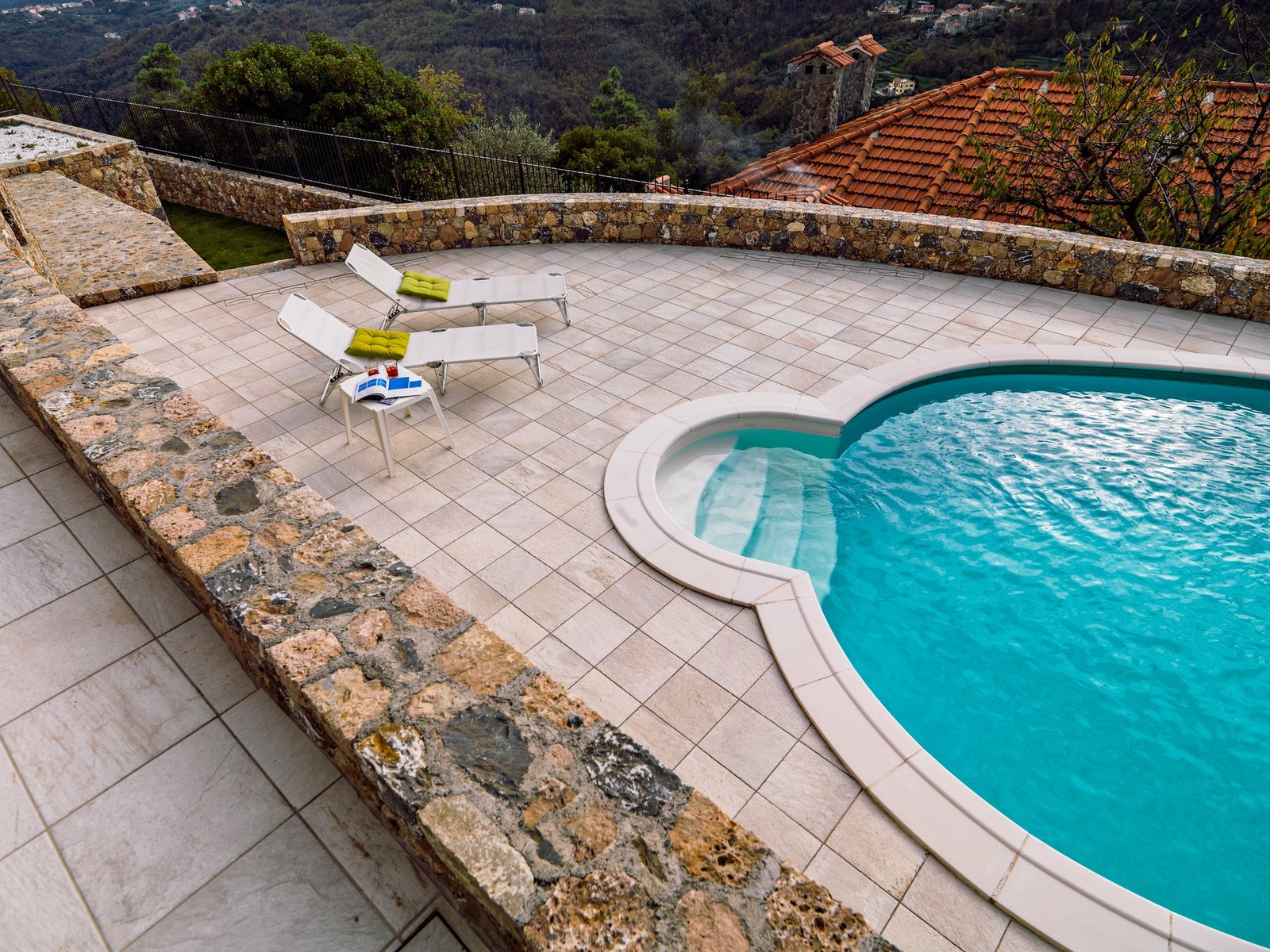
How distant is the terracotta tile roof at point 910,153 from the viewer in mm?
13328

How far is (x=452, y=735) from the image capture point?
2156 mm

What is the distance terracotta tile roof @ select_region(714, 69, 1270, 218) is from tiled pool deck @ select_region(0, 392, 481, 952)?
11827 millimetres

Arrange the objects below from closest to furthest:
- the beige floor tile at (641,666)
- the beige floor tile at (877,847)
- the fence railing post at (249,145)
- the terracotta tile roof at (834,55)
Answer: the beige floor tile at (877,847), the beige floor tile at (641,666), the fence railing post at (249,145), the terracotta tile roof at (834,55)

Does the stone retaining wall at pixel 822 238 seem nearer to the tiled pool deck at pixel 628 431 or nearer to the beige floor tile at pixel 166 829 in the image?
the tiled pool deck at pixel 628 431

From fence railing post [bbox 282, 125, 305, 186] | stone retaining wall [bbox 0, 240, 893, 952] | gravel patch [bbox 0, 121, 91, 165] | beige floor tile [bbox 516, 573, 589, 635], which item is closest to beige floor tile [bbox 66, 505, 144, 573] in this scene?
stone retaining wall [bbox 0, 240, 893, 952]

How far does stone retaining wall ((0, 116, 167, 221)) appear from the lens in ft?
38.2

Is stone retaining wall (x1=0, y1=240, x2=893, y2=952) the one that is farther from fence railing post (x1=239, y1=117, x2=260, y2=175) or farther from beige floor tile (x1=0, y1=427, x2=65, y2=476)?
fence railing post (x1=239, y1=117, x2=260, y2=175)

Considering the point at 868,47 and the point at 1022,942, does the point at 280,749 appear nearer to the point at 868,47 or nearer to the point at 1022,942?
the point at 1022,942

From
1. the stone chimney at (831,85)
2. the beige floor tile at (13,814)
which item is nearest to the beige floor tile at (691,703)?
the beige floor tile at (13,814)

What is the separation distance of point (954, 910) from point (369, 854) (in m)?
2.34

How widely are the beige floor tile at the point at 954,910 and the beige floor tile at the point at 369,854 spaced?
2021mm

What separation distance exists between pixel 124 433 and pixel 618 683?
2699 mm

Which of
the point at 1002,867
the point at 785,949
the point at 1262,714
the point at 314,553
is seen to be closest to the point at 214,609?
the point at 314,553

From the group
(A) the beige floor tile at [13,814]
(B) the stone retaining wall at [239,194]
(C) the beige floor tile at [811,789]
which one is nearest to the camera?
(A) the beige floor tile at [13,814]
